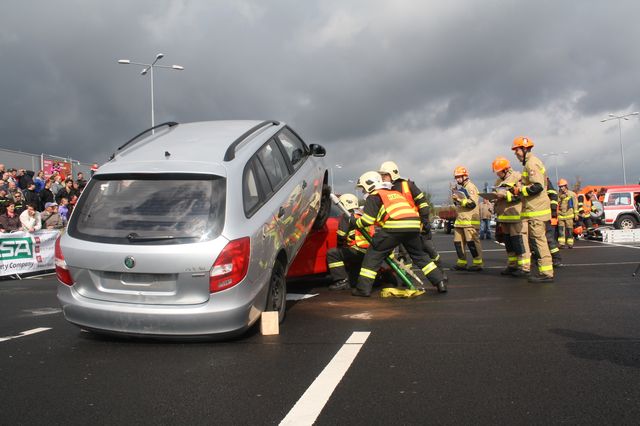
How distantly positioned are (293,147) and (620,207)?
21.1 metres

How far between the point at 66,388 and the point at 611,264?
10.1 m

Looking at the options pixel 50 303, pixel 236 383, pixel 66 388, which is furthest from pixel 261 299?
pixel 50 303

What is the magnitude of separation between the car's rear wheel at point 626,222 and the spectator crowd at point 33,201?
2144 cm

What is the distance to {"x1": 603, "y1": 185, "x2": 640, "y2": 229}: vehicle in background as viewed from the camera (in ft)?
75.4

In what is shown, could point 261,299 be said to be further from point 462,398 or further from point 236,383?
point 462,398

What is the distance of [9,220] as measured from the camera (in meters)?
12.6

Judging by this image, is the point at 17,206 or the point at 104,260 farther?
the point at 17,206

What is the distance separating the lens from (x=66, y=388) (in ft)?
12.2

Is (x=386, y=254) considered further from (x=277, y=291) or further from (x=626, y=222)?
(x=626, y=222)

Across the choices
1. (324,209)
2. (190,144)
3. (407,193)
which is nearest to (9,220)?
(324,209)

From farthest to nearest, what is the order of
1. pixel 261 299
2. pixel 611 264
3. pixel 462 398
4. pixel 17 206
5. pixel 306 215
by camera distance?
pixel 17 206, pixel 611 264, pixel 306 215, pixel 261 299, pixel 462 398

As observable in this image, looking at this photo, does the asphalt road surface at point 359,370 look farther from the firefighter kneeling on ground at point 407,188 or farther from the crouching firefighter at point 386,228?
the firefighter kneeling on ground at point 407,188

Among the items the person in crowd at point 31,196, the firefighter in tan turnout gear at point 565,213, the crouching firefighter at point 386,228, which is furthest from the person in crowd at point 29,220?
the firefighter in tan turnout gear at point 565,213

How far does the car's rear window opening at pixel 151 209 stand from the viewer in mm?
4445
